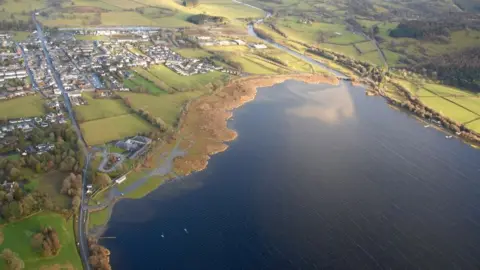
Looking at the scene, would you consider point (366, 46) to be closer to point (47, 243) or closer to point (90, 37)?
point (90, 37)

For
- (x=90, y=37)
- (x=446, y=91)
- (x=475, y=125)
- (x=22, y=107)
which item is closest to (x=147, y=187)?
(x=22, y=107)

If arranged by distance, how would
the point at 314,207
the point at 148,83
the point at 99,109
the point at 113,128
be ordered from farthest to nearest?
the point at 148,83, the point at 99,109, the point at 113,128, the point at 314,207

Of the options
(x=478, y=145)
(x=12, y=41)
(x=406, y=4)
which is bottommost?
(x=12, y=41)

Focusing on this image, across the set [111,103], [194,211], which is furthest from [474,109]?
[111,103]

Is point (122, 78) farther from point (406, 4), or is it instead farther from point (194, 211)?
point (406, 4)

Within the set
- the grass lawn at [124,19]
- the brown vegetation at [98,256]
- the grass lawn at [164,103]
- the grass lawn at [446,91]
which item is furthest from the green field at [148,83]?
the grass lawn at [446,91]

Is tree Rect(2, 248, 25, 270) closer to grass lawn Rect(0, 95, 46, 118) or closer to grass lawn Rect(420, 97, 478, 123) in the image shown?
grass lawn Rect(0, 95, 46, 118)
